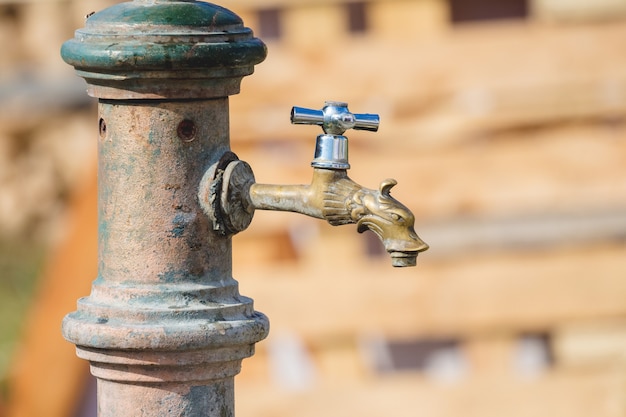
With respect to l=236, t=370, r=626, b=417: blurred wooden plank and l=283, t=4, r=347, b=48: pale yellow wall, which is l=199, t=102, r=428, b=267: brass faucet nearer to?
l=236, t=370, r=626, b=417: blurred wooden plank

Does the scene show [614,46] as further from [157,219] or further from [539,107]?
[157,219]

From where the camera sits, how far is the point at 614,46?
346cm

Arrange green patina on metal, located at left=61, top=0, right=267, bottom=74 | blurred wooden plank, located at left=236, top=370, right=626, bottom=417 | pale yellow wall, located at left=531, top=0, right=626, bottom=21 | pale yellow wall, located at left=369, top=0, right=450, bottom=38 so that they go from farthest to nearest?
1. pale yellow wall, located at left=369, top=0, right=450, bottom=38
2. pale yellow wall, located at left=531, top=0, right=626, bottom=21
3. blurred wooden plank, located at left=236, top=370, right=626, bottom=417
4. green patina on metal, located at left=61, top=0, right=267, bottom=74

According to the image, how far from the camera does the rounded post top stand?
4.34 feet

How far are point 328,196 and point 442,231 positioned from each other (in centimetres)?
184

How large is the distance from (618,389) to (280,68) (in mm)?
1357

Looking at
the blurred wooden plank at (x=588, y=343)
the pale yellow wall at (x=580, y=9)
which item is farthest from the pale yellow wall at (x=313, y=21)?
the blurred wooden plank at (x=588, y=343)

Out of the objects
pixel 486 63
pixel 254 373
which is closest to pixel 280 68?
pixel 486 63

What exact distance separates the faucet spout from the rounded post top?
109 millimetres

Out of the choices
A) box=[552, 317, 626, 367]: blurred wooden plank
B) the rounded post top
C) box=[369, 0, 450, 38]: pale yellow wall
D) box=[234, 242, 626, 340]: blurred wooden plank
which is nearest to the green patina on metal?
the rounded post top

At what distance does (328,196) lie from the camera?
1.38 metres

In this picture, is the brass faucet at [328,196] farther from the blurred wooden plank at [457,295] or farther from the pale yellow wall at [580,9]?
the pale yellow wall at [580,9]

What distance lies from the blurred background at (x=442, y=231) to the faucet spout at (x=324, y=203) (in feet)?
5.61

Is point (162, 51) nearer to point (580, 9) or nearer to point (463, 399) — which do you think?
point (463, 399)
